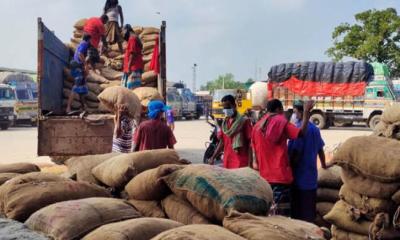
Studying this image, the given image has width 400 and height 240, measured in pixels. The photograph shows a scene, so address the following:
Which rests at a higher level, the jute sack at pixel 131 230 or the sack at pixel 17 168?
the sack at pixel 17 168

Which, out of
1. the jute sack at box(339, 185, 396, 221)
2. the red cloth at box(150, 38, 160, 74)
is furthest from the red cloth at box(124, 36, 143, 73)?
the jute sack at box(339, 185, 396, 221)

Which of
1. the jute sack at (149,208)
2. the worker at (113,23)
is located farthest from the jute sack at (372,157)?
the worker at (113,23)

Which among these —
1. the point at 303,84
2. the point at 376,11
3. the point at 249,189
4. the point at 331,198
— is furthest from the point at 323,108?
the point at 249,189

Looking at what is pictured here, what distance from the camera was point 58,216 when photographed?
299 centimetres

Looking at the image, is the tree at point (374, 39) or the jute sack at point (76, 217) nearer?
the jute sack at point (76, 217)

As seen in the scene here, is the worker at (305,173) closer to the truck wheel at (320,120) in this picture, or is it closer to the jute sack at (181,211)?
the jute sack at (181,211)

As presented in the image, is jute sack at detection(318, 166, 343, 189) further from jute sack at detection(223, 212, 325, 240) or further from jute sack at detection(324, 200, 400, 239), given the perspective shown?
jute sack at detection(223, 212, 325, 240)

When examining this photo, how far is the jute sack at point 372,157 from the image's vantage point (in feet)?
11.8

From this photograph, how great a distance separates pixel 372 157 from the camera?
3.73 meters

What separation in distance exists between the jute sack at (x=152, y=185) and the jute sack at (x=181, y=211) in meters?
0.07

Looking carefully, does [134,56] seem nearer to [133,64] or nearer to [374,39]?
[133,64]

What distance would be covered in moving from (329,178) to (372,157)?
146cm

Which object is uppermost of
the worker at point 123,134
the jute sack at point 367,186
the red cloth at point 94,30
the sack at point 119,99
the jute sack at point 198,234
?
the red cloth at point 94,30

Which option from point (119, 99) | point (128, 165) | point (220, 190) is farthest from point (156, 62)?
point (220, 190)
